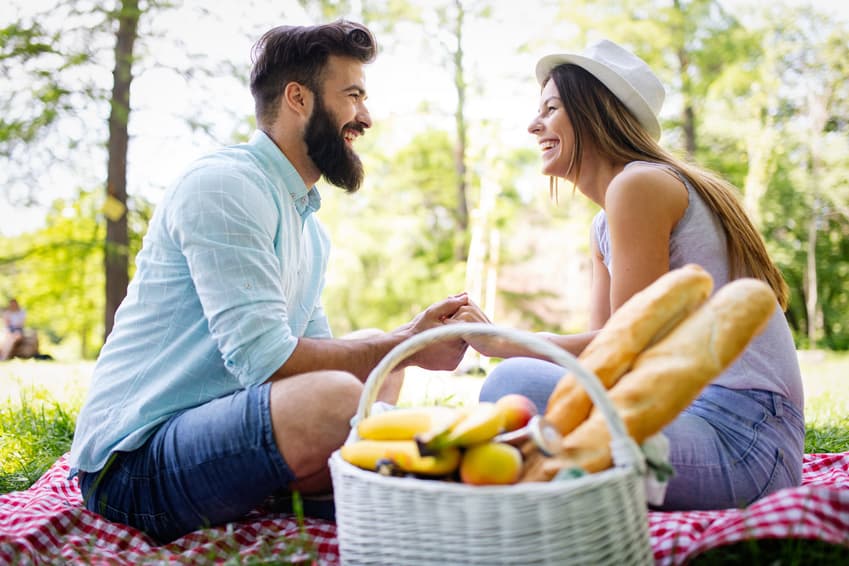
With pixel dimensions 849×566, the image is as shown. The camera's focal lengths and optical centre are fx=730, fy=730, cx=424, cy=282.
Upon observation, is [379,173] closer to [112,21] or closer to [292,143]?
[112,21]

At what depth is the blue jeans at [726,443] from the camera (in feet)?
6.46

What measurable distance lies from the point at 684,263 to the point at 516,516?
1169 millimetres

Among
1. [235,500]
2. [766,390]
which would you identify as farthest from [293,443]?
[766,390]

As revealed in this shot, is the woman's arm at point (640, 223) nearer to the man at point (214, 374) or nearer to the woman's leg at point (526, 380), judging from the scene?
the woman's leg at point (526, 380)

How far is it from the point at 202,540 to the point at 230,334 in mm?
569

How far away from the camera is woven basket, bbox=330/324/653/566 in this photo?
131 cm

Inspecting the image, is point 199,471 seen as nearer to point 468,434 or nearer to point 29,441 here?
point 468,434

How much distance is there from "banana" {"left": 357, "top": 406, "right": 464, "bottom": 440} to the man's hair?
5.04ft

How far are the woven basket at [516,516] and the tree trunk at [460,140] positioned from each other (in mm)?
13886

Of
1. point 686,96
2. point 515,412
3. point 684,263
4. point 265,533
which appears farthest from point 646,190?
point 686,96

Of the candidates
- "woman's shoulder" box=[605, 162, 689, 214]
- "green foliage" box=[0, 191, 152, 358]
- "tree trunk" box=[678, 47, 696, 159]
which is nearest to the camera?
"woman's shoulder" box=[605, 162, 689, 214]

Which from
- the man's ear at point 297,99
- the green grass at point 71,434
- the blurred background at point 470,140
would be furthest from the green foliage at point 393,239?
the man's ear at point 297,99

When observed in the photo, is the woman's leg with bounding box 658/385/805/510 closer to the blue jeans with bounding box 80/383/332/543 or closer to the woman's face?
the woman's face

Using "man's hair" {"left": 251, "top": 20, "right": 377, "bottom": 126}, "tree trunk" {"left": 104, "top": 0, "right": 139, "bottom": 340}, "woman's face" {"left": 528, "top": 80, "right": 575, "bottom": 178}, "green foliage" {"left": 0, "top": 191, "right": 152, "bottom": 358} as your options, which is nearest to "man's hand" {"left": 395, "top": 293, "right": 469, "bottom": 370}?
"woman's face" {"left": 528, "top": 80, "right": 575, "bottom": 178}
